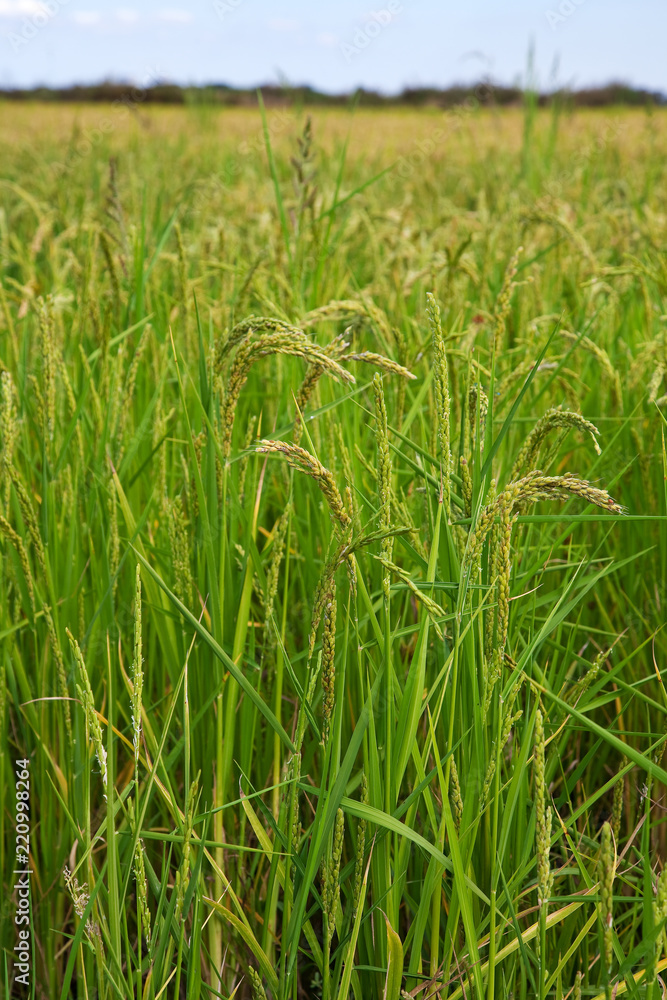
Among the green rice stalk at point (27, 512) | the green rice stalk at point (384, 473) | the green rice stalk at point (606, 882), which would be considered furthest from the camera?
the green rice stalk at point (27, 512)

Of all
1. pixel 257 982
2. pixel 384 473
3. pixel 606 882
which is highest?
pixel 384 473

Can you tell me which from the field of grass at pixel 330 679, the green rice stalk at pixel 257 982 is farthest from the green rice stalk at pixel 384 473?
the green rice stalk at pixel 257 982

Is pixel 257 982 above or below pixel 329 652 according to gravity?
below

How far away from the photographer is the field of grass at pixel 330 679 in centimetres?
74

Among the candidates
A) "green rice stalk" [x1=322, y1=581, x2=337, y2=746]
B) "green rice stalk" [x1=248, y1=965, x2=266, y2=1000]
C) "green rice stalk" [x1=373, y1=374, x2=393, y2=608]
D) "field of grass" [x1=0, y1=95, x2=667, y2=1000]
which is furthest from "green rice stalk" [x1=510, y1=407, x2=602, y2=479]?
"green rice stalk" [x1=248, y1=965, x2=266, y2=1000]

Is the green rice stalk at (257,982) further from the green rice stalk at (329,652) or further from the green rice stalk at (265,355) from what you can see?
the green rice stalk at (265,355)

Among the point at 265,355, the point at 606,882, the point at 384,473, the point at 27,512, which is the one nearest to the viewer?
the point at 606,882

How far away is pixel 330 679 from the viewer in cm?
71

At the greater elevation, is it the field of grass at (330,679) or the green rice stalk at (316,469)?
the green rice stalk at (316,469)

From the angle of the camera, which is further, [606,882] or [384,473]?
[384,473]

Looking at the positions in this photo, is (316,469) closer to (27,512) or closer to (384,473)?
(384,473)

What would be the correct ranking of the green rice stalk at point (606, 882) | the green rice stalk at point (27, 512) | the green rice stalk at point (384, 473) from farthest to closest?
the green rice stalk at point (27, 512) < the green rice stalk at point (384, 473) < the green rice stalk at point (606, 882)

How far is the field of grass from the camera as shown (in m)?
0.74

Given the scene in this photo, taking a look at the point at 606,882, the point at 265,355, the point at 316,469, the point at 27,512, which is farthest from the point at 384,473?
the point at 27,512
